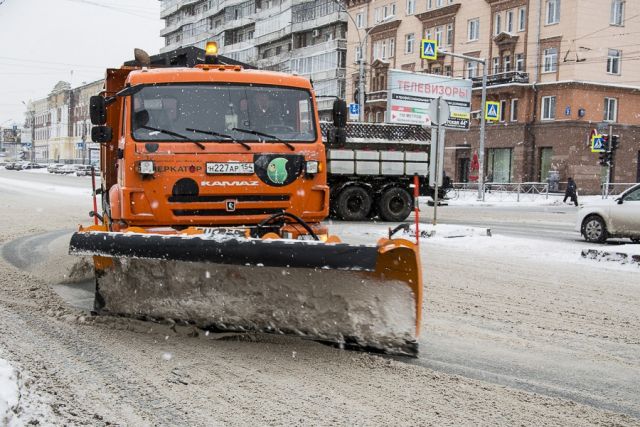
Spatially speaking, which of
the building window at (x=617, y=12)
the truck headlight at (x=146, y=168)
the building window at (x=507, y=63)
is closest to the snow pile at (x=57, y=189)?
the truck headlight at (x=146, y=168)

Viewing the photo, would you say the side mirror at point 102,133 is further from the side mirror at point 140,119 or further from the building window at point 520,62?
the building window at point 520,62

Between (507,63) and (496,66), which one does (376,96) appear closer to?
(496,66)

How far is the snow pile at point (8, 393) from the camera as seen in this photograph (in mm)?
3189

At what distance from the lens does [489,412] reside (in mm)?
3922

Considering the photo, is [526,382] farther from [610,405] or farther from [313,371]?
[313,371]

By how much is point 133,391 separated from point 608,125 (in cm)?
4198

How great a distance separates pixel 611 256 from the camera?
10.6 m

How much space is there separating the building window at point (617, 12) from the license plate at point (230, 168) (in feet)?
133

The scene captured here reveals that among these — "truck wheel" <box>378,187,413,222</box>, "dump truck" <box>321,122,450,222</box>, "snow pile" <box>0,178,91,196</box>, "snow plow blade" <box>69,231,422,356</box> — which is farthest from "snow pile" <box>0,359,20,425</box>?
"snow pile" <box>0,178,91,196</box>

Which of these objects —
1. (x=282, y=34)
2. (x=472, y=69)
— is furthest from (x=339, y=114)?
(x=282, y=34)

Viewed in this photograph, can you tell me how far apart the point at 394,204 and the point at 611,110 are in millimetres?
27941

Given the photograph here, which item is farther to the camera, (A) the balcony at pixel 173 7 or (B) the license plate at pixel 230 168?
(A) the balcony at pixel 173 7

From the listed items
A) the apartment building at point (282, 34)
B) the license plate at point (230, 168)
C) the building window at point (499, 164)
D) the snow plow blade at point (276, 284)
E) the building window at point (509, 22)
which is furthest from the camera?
the apartment building at point (282, 34)

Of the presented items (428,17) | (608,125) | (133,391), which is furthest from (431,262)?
(428,17)
